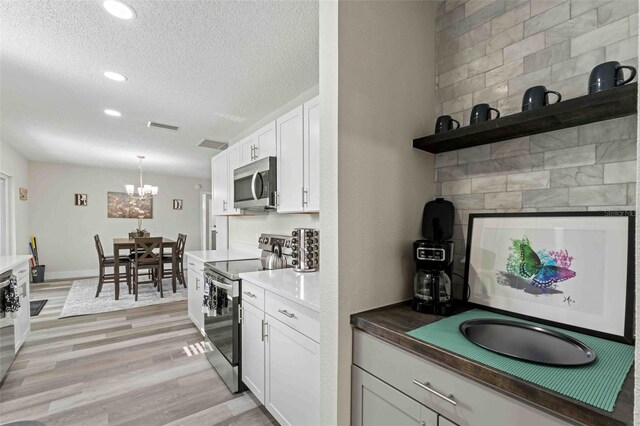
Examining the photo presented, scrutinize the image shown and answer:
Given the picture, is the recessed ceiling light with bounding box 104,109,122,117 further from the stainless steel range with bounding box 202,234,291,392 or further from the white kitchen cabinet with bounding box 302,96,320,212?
the white kitchen cabinet with bounding box 302,96,320,212

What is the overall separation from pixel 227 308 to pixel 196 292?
1.35m

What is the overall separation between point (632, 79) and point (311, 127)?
1.58 m

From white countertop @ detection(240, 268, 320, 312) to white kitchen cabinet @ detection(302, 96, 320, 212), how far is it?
0.49 meters

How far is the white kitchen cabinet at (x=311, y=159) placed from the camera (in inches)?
80.7

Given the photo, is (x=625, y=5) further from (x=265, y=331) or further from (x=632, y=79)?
(x=265, y=331)

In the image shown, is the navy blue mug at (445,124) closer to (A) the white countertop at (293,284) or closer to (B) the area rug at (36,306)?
(A) the white countertop at (293,284)

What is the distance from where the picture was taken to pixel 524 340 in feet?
3.64

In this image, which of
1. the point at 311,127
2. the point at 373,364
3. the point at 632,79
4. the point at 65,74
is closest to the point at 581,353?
the point at 373,364

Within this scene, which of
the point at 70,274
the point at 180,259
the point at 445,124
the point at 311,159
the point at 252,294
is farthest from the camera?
the point at 70,274

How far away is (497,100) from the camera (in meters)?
1.35

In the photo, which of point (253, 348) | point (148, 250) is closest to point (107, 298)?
point (148, 250)

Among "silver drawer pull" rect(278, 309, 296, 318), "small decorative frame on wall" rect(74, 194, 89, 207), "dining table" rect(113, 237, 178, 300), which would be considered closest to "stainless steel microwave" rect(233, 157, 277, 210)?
"silver drawer pull" rect(278, 309, 296, 318)

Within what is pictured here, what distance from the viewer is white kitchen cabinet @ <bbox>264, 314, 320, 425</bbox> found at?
56.6 inches

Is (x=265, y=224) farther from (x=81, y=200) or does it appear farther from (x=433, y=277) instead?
(x=81, y=200)
